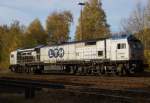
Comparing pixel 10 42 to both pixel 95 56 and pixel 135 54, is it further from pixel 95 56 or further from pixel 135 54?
pixel 135 54

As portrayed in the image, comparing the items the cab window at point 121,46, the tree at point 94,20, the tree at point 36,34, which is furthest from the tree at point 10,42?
the cab window at point 121,46

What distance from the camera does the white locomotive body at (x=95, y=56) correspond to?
2670 centimetres

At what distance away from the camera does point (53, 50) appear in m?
35.1

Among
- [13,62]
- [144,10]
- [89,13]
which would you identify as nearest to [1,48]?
[89,13]

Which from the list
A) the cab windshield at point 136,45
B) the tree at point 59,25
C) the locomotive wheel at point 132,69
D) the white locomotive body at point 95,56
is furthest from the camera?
the tree at point 59,25

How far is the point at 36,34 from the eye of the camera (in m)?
78.8

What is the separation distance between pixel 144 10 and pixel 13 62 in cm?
2112

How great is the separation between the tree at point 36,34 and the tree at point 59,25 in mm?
2145

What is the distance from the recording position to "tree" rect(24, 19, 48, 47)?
7394 centimetres

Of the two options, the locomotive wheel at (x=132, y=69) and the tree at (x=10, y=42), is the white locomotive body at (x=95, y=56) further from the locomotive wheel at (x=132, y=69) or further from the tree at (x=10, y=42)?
the tree at (x=10, y=42)

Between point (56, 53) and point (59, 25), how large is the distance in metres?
48.2

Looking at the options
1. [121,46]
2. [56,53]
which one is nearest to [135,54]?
[121,46]

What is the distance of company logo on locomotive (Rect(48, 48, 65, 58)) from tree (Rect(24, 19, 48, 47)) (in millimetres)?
37051

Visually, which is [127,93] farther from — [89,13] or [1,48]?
[1,48]
